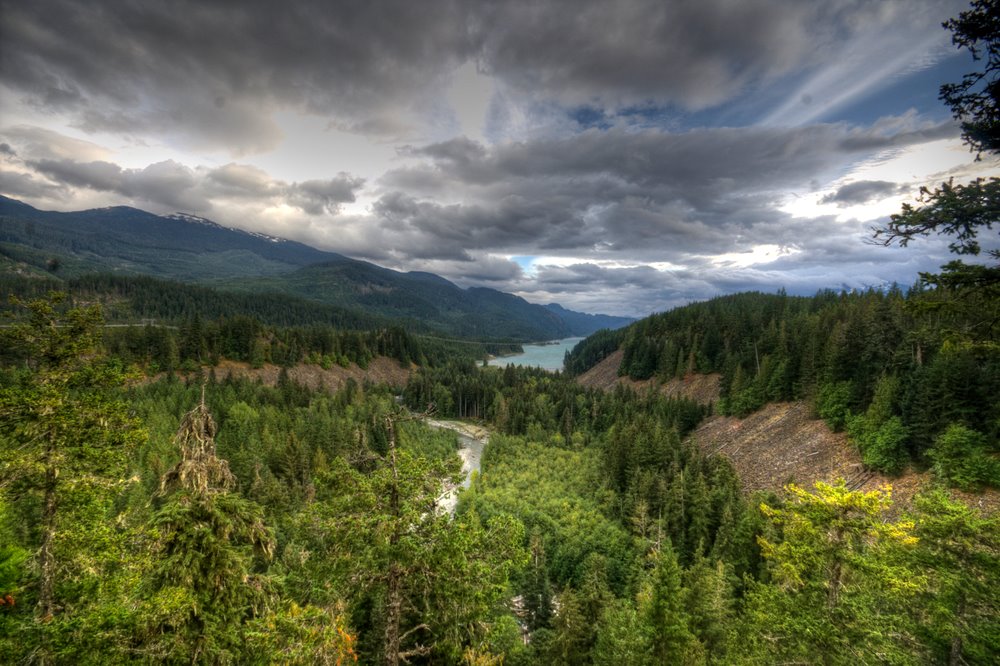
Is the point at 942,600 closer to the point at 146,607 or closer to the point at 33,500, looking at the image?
the point at 146,607

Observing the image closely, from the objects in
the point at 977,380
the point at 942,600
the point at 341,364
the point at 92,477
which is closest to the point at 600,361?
the point at 341,364

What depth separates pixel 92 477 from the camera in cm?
984

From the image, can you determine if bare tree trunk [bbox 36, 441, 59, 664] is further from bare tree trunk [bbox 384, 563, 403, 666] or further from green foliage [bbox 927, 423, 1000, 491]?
green foliage [bbox 927, 423, 1000, 491]

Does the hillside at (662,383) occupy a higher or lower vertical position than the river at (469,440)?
higher

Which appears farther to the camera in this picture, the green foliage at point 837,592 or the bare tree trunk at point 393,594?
the green foliage at point 837,592

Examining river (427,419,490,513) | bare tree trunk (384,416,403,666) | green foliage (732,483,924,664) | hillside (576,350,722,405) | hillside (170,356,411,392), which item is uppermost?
bare tree trunk (384,416,403,666)

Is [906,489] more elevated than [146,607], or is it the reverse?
[146,607]

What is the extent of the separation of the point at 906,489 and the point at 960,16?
147 feet

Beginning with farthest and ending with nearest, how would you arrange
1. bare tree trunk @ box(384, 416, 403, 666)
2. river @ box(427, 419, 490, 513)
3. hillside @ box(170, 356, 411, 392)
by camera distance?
hillside @ box(170, 356, 411, 392)
river @ box(427, 419, 490, 513)
bare tree trunk @ box(384, 416, 403, 666)

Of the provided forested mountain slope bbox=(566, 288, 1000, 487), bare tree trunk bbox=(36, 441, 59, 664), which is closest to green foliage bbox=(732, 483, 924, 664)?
forested mountain slope bbox=(566, 288, 1000, 487)

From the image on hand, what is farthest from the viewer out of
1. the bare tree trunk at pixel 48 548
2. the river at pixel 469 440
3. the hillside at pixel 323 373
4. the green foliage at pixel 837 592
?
the hillside at pixel 323 373

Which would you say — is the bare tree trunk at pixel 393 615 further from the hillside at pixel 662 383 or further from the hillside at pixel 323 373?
the hillside at pixel 323 373

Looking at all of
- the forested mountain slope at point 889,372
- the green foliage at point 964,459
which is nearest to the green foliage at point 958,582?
the forested mountain slope at point 889,372

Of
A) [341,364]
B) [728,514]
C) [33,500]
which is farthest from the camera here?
[341,364]
